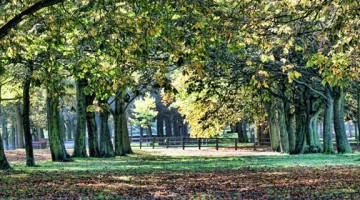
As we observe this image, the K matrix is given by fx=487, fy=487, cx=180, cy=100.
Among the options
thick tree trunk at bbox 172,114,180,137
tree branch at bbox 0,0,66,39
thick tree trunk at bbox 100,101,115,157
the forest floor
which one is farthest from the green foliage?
tree branch at bbox 0,0,66,39

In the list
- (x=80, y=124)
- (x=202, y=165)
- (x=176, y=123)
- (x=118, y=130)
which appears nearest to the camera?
(x=202, y=165)

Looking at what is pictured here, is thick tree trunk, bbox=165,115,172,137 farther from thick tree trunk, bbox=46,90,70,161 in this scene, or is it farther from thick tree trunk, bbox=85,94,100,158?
thick tree trunk, bbox=46,90,70,161

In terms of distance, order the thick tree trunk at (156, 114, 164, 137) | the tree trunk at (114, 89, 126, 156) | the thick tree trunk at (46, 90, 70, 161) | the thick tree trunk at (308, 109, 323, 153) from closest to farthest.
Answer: the thick tree trunk at (46, 90, 70, 161)
the thick tree trunk at (308, 109, 323, 153)
the tree trunk at (114, 89, 126, 156)
the thick tree trunk at (156, 114, 164, 137)

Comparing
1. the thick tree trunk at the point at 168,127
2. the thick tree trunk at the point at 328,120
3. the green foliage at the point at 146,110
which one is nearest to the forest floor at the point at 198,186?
the thick tree trunk at the point at 328,120

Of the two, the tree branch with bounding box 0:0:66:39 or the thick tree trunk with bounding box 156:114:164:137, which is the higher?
the tree branch with bounding box 0:0:66:39

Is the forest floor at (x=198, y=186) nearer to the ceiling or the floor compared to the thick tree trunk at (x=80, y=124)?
nearer to the floor

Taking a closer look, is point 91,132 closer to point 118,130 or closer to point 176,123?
point 118,130

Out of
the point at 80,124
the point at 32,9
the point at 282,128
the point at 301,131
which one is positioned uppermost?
the point at 32,9

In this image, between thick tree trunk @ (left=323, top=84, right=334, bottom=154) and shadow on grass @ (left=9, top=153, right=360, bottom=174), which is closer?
shadow on grass @ (left=9, top=153, right=360, bottom=174)

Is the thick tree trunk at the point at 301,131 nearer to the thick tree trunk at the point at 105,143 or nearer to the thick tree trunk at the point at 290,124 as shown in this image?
the thick tree trunk at the point at 290,124

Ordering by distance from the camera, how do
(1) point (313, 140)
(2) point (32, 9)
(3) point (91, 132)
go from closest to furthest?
(2) point (32, 9)
(1) point (313, 140)
(3) point (91, 132)

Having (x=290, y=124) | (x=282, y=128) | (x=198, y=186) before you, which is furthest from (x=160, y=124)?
(x=198, y=186)

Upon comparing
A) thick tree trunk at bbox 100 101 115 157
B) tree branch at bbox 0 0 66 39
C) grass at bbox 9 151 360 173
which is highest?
tree branch at bbox 0 0 66 39

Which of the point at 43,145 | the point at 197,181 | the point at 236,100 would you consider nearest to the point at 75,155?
the point at 236,100
